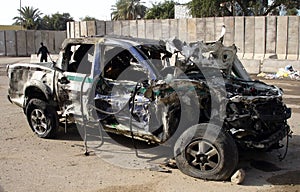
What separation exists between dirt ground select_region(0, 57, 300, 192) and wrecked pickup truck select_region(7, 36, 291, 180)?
0.30m

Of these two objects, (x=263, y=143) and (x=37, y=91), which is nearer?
(x=263, y=143)

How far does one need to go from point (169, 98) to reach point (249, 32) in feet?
53.1

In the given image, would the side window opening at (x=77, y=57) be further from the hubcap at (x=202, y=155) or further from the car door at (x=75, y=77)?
the hubcap at (x=202, y=155)

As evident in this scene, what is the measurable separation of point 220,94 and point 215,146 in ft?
2.33

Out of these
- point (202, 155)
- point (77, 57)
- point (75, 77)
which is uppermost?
point (77, 57)

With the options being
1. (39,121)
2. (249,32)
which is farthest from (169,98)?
(249,32)

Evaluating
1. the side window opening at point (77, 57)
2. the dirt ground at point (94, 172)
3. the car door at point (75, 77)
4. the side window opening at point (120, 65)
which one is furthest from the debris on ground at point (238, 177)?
the side window opening at point (77, 57)

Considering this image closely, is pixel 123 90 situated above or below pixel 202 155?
above

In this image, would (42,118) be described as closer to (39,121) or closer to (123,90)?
(39,121)

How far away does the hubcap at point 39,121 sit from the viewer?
7.19m

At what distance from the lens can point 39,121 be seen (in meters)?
7.28

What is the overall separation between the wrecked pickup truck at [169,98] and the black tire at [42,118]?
0.06 ft

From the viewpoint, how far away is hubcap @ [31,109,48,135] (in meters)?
7.19

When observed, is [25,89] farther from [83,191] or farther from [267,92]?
[267,92]
